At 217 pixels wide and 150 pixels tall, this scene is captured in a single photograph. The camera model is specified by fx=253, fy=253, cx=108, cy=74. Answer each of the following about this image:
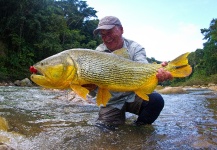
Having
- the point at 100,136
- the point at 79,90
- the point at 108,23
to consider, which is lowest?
the point at 100,136

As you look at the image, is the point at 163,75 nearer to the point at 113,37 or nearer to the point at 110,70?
the point at 110,70

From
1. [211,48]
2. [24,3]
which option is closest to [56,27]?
[24,3]

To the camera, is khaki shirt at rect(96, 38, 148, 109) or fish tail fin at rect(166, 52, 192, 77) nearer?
fish tail fin at rect(166, 52, 192, 77)

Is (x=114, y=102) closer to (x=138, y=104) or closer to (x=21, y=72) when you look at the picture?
(x=138, y=104)

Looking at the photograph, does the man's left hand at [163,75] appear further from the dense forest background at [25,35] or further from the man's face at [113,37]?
the dense forest background at [25,35]

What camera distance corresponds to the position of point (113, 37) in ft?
11.7

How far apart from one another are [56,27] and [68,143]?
32.3m

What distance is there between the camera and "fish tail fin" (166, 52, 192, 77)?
2613 millimetres

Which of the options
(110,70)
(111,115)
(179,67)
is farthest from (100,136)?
(179,67)

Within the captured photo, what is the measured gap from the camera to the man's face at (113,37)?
11.4 feet

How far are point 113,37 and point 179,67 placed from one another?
122cm

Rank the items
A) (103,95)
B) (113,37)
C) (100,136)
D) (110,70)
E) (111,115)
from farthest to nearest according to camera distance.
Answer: (111,115) < (113,37) < (100,136) < (103,95) < (110,70)

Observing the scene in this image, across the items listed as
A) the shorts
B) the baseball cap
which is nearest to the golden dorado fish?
the baseball cap

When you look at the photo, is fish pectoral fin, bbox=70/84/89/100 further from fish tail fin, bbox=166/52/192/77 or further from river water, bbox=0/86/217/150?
fish tail fin, bbox=166/52/192/77
